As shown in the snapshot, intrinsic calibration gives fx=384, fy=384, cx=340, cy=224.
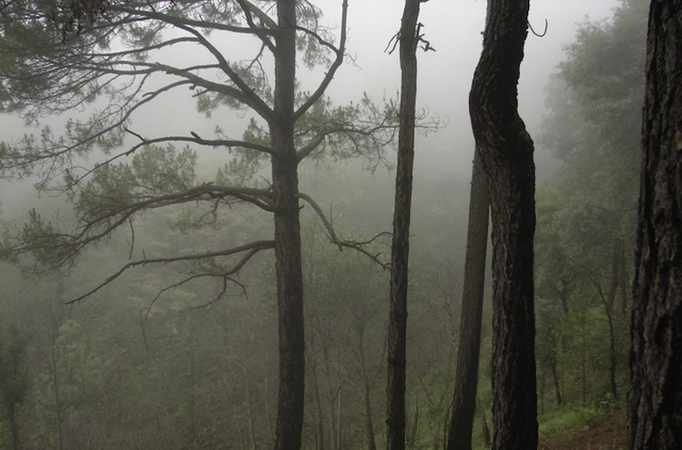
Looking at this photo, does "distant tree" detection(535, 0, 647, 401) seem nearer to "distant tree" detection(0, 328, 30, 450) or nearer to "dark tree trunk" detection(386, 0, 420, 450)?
"dark tree trunk" detection(386, 0, 420, 450)

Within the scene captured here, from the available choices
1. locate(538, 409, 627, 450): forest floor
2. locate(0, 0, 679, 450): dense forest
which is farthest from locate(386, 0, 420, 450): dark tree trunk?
locate(538, 409, 627, 450): forest floor

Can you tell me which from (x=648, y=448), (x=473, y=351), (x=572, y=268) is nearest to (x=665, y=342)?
(x=648, y=448)

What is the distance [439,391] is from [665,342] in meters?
15.1

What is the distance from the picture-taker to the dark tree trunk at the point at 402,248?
12.1ft

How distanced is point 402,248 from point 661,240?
9.17 ft

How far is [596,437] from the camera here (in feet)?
21.0

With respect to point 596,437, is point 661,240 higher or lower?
higher

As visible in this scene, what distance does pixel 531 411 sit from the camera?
2.03 m

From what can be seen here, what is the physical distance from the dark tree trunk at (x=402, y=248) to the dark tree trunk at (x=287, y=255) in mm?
1076

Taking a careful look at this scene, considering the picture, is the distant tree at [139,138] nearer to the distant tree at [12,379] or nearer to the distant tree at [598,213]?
Answer: the distant tree at [598,213]

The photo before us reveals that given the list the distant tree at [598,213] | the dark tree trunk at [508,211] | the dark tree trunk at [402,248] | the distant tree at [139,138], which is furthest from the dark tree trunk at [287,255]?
the distant tree at [598,213]

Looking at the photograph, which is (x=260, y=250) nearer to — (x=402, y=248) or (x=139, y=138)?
(x=139, y=138)

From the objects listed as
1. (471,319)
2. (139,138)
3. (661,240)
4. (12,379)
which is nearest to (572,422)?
(471,319)

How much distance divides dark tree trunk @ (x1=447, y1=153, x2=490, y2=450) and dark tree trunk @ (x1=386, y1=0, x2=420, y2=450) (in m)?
1.32
